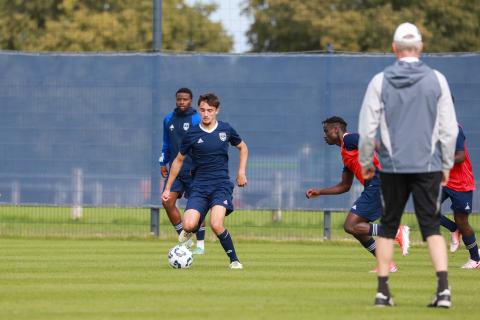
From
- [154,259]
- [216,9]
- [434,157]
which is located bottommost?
[154,259]

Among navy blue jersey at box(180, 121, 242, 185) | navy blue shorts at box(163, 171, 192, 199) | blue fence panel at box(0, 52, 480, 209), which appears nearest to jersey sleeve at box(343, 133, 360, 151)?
navy blue jersey at box(180, 121, 242, 185)

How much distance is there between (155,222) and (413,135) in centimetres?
1127

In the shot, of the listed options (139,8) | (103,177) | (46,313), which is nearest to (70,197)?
(103,177)

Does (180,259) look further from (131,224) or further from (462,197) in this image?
(131,224)

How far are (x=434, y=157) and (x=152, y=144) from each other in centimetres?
1125

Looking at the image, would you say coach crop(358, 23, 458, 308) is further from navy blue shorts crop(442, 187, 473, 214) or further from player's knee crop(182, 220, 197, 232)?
navy blue shorts crop(442, 187, 473, 214)

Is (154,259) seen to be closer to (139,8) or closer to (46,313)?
(46,313)

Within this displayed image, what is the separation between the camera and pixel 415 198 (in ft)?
32.8

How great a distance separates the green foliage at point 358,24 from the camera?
1312 inches

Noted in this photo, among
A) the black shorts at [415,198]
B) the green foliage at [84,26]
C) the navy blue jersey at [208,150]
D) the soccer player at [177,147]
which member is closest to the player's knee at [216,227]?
the navy blue jersey at [208,150]

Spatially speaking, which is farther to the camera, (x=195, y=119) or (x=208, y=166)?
(x=195, y=119)

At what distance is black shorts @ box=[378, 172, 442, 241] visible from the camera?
32.6 ft

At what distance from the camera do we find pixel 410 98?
32.4 ft

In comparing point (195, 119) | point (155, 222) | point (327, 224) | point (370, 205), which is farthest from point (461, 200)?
point (155, 222)
